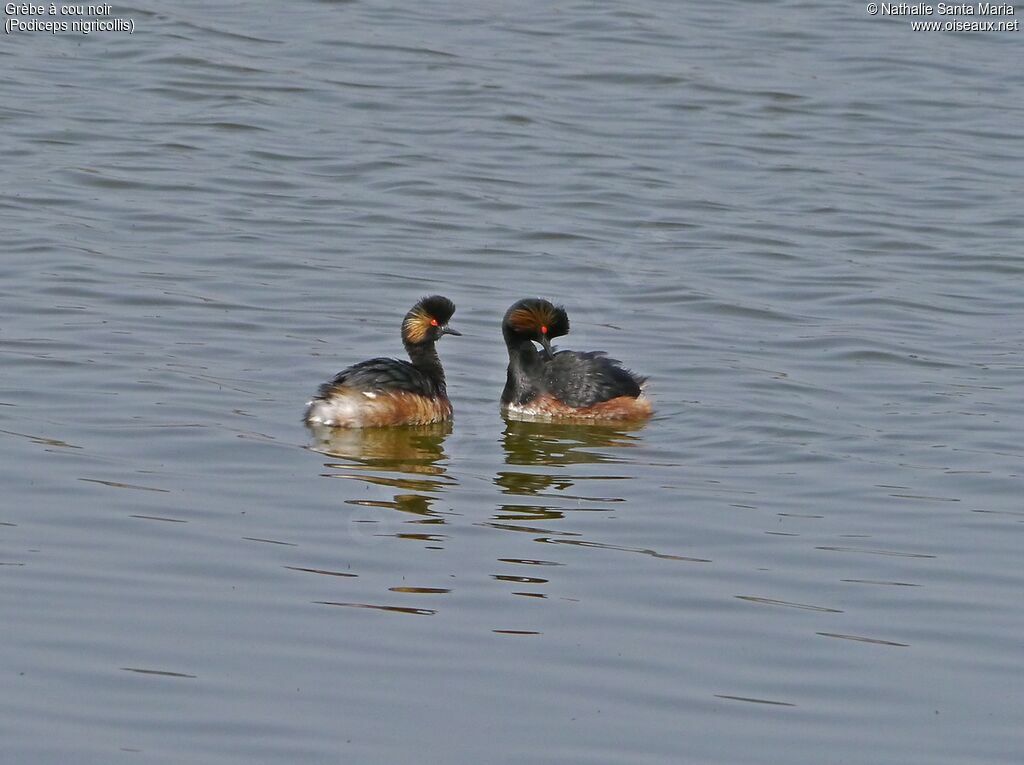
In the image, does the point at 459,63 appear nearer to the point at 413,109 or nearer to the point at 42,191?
the point at 413,109

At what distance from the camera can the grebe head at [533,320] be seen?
11734mm

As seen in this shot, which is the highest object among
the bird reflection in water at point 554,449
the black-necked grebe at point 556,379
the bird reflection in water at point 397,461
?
the black-necked grebe at point 556,379

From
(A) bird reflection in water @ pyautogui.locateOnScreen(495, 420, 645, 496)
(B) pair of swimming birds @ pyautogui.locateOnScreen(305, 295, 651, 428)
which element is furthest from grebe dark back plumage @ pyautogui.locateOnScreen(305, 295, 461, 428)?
(A) bird reflection in water @ pyautogui.locateOnScreen(495, 420, 645, 496)

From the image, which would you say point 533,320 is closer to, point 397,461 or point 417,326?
point 417,326

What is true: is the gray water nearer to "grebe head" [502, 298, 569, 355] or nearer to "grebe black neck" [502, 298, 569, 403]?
"grebe black neck" [502, 298, 569, 403]

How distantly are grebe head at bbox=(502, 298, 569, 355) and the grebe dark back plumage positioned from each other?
2.23 feet

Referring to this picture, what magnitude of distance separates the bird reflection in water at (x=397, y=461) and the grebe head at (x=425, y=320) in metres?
0.64

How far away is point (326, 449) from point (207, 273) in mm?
4473

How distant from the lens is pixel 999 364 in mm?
12211

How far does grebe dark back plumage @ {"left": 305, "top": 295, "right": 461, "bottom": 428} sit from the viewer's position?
10.4 m

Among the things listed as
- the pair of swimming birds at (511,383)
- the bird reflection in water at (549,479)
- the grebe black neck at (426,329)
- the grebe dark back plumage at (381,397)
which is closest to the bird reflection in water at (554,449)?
the bird reflection in water at (549,479)

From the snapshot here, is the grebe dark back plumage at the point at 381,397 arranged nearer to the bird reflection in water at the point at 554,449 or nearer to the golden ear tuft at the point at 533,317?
the bird reflection in water at the point at 554,449

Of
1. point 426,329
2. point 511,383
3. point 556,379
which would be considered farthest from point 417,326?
A: point 556,379

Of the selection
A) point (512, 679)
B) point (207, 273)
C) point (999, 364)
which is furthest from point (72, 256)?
point (512, 679)
